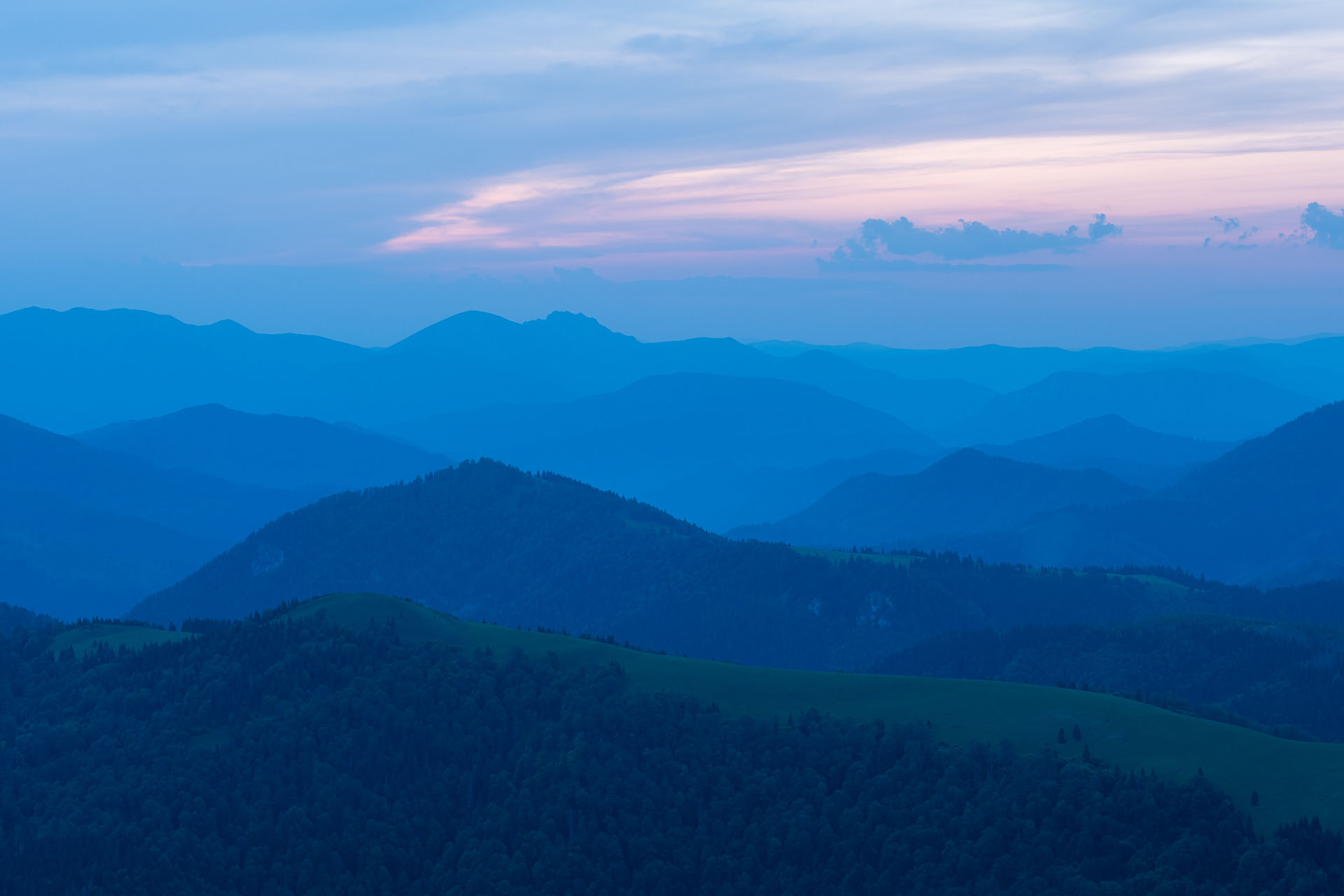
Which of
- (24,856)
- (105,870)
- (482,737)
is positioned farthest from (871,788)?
(24,856)

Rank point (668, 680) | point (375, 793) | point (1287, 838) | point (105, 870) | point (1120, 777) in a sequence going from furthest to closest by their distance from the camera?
1. point (668, 680)
2. point (375, 793)
3. point (105, 870)
4. point (1120, 777)
5. point (1287, 838)

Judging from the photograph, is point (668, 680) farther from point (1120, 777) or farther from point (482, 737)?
point (1120, 777)

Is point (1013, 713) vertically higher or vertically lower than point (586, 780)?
higher

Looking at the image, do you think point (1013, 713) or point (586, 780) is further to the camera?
point (586, 780)

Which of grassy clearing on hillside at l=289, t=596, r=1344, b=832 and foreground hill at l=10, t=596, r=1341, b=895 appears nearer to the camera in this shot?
foreground hill at l=10, t=596, r=1341, b=895
